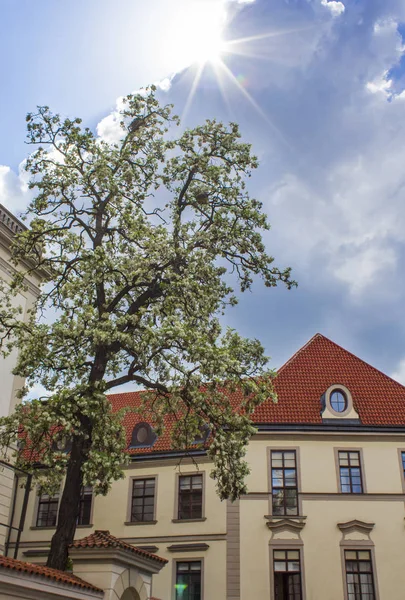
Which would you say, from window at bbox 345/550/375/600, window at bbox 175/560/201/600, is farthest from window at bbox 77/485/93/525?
window at bbox 345/550/375/600

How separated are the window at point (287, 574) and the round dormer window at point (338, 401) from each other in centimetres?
591

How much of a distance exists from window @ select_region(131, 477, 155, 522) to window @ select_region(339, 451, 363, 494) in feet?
26.0

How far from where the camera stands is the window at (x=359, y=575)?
22.8m

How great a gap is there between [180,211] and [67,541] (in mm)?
9757

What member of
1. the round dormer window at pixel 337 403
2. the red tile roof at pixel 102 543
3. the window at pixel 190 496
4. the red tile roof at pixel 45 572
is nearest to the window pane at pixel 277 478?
the round dormer window at pixel 337 403

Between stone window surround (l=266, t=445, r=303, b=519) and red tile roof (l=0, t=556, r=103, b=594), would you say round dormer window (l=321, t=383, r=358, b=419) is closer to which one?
stone window surround (l=266, t=445, r=303, b=519)

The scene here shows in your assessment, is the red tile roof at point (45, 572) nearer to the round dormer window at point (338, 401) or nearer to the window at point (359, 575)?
the window at point (359, 575)

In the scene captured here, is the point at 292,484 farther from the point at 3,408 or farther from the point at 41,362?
the point at 41,362

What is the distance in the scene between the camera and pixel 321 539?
23.7 m

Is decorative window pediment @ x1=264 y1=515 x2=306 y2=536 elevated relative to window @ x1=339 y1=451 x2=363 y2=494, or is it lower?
lower

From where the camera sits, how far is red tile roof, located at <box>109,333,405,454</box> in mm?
26203

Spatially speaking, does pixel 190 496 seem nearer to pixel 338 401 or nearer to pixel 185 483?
pixel 185 483

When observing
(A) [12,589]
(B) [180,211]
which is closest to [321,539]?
(B) [180,211]

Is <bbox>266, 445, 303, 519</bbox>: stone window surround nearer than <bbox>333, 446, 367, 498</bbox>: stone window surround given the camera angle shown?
Yes
